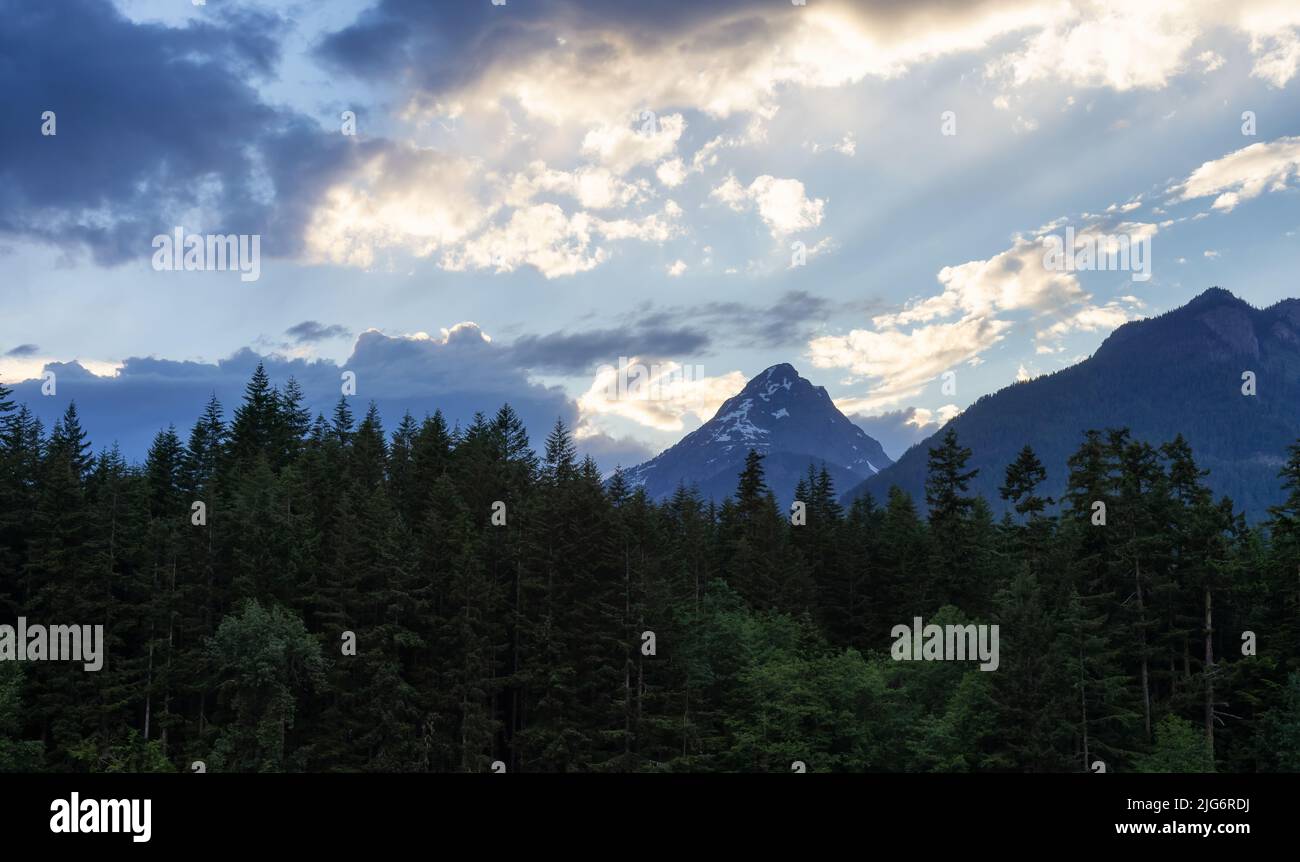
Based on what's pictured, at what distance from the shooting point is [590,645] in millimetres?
64875

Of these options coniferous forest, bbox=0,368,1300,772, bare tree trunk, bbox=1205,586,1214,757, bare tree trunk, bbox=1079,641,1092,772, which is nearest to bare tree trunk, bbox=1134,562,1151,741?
coniferous forest, bbox=0,368,1300,772

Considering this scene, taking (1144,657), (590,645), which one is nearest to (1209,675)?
(1144,657)

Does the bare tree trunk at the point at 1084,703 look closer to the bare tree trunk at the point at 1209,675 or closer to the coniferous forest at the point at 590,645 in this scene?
the coniferous forest at the point at 590,645

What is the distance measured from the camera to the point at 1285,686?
199 feet

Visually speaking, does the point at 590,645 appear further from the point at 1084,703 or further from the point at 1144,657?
the point at 1144,657

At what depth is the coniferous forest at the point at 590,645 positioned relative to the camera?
58562 millimetres

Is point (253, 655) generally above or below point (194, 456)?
below

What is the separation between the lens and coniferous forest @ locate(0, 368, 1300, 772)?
5856 cm

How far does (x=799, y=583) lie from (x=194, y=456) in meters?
66.9

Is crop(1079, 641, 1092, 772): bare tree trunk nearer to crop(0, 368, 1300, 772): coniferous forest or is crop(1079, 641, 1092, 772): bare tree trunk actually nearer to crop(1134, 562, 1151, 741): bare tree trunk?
crop(0, 368, 1300, 772): coniferous forest

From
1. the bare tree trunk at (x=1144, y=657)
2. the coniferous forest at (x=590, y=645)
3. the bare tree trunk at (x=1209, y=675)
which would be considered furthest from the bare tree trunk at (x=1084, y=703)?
the bare tree trunk at (x=1209, y=675)
